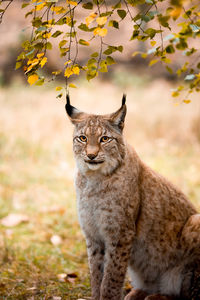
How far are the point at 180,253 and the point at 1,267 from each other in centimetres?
204

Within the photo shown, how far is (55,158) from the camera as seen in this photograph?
28.0 feet

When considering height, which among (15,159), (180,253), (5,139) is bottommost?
(180,253)

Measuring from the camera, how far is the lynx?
3.34 meters

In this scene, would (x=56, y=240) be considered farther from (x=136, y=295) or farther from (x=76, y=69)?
(x=76, y=69)

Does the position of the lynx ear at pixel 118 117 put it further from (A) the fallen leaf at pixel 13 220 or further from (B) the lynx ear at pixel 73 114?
(A) the fallen leaf at pixel 13 220

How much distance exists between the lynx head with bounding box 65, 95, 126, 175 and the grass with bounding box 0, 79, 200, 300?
1.32m

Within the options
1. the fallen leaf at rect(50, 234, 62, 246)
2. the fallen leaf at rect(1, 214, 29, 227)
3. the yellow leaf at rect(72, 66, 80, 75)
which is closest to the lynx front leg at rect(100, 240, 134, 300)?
the yellow leaf at rect(72, 66, 80, 75)

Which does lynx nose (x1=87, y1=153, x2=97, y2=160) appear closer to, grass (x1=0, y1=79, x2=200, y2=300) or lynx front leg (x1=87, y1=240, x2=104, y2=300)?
lynx front leg (x1=87, y1=240, x2=104, y2=300)

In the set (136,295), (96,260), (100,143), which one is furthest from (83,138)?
(136,295)

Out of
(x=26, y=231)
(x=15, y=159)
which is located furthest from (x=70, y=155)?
(x=26, y=231)

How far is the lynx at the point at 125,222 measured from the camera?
3344mm

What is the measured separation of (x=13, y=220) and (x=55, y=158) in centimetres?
287

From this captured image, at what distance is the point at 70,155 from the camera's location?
28.6ft

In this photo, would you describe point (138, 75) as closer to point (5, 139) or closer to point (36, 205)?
point (5, 139)
